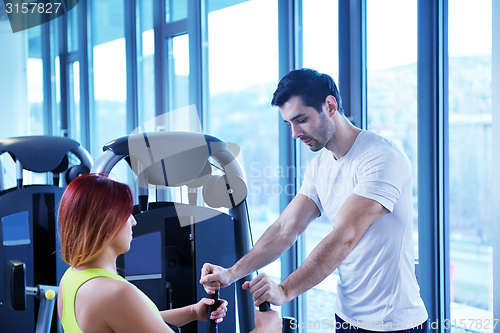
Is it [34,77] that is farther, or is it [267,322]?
[34,77]

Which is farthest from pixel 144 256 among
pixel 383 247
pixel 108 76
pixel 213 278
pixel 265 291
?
pixel 108 76

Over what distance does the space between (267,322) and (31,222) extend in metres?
1.92

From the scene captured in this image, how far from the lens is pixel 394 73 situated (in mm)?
2049

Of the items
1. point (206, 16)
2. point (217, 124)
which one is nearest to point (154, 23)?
point (206, 16)

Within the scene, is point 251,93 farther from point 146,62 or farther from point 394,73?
point 146,62

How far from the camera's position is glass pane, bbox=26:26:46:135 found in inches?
195

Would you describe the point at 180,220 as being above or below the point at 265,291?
above

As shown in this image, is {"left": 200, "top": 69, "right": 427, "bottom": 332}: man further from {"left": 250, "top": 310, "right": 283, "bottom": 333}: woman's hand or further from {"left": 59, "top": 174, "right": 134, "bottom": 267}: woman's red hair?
{"left": 59, "top": 174, "right": 134, "bottom": 267}: woman's red hair

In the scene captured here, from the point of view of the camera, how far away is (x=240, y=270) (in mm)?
→ 1466

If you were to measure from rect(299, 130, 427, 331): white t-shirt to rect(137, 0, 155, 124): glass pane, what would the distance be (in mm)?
2498

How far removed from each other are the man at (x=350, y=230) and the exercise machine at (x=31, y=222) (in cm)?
161

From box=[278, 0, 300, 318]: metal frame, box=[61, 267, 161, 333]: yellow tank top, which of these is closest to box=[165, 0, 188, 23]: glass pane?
box=[278, 0, 300, 318]: metal frame

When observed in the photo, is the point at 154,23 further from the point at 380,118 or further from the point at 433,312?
the point at 433,312

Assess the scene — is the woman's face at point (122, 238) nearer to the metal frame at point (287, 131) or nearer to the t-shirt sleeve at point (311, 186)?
the t-shirt sleeve at point (311, 186)
